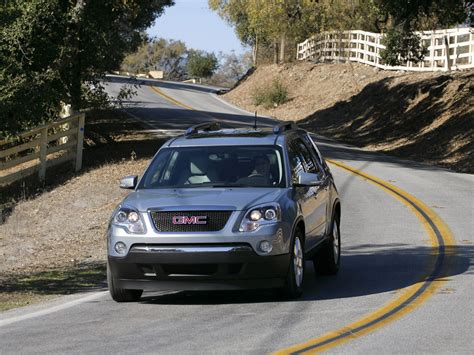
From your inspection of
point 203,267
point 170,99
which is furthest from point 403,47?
point 203,267

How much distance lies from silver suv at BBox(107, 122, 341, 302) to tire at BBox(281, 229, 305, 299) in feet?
0.03

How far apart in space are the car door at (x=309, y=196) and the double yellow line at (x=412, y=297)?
1.25 m

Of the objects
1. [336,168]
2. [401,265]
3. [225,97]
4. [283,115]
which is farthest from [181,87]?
[401,265]

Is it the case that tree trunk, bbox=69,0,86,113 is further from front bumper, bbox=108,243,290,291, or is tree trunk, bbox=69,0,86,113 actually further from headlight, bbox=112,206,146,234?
front bumper, bbox=108,243,290,291

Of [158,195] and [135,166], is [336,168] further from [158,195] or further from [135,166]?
[158,195]

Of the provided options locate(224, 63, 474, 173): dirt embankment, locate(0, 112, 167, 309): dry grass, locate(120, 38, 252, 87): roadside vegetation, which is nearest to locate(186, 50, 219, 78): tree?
locate(120, 38, 252, 87): roadside vegetation

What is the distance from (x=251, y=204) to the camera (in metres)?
10.1

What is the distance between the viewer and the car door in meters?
11.1

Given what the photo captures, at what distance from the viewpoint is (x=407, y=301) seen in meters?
10.2

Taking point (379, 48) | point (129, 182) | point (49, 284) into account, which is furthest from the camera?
point (379, 48)

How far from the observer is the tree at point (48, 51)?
80.0ft

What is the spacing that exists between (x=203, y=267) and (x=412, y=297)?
2221 millimetres

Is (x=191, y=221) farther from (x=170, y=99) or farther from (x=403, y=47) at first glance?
(x=170, y=99)

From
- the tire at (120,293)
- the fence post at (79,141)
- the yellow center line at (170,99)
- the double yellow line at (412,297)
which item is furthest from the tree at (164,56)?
the tire at (120,293)
